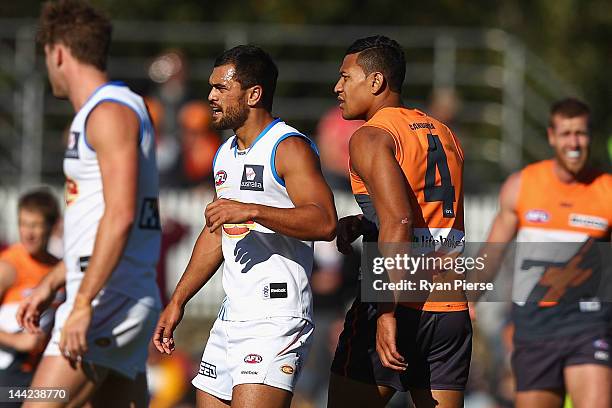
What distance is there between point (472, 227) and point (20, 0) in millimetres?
11000

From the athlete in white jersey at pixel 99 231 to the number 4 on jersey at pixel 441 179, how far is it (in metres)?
1.70

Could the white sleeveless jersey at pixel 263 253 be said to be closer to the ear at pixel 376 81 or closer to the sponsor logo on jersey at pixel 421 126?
the ear at pixel 376 81

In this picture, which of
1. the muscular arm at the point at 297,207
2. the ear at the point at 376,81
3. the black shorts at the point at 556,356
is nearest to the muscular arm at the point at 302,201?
the muscular arm at the point at 297,207

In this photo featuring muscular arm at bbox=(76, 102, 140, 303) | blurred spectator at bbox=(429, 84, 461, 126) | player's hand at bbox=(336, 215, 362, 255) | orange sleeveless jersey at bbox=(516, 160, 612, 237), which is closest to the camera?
player's hand at bbox=(336, 215, 362, 255)

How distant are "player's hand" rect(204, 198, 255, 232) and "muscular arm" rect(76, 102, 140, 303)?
3.75ft

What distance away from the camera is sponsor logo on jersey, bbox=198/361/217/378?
19.9ft

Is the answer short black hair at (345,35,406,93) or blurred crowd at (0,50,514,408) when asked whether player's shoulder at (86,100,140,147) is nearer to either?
short black hair at (345,35,406,93)

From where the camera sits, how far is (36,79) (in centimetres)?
1608

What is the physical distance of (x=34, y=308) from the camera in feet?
23.0

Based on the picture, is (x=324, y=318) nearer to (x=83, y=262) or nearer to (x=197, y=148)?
(x=197, y=148)

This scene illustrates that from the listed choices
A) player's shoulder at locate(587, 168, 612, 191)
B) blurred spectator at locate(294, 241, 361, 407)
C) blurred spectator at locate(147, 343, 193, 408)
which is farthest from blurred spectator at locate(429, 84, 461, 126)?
player's shoulder at locate(587, 168, 612, 191)

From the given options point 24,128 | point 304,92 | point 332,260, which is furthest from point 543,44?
point 332,260

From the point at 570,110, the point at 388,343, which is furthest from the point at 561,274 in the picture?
the point at 388,343

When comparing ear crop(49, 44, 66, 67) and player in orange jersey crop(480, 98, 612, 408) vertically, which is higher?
ear crop(49, 44, 66, 67)
